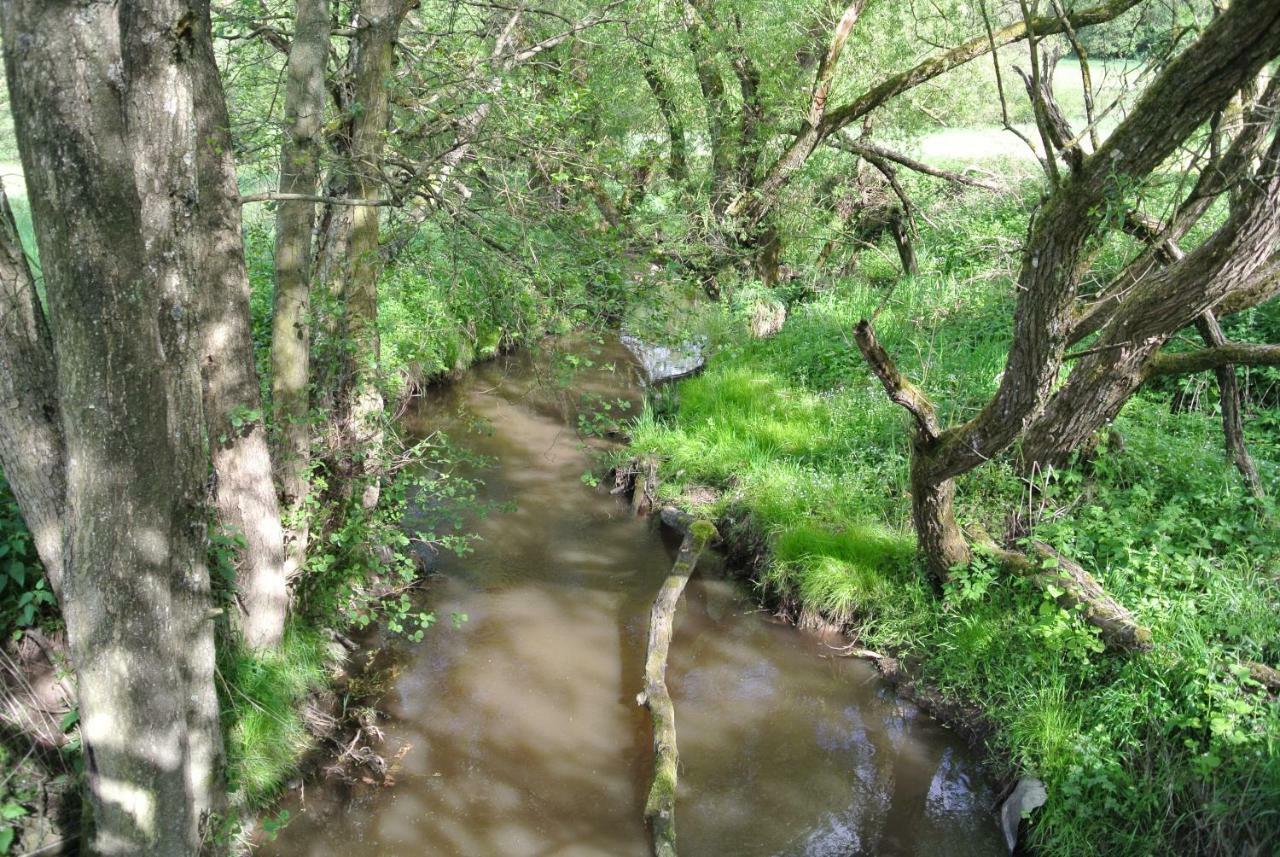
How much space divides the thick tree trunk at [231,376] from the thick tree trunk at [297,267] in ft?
0.97

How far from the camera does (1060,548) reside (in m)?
5.61

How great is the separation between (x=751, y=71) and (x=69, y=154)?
8200mm

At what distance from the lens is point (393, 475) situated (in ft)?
21.1

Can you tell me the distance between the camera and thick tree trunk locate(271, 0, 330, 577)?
4.68m

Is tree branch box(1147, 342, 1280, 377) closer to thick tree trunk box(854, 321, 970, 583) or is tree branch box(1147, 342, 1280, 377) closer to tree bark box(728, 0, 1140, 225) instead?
thick tree trunk box(854, 321, 970, 583)

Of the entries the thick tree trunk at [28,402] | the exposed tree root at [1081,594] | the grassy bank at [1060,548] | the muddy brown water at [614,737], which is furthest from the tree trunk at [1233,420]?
the thick tree trunk at [28,402]

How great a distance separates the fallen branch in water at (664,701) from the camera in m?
4.50

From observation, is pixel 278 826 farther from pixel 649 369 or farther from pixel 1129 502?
pixel 649 369

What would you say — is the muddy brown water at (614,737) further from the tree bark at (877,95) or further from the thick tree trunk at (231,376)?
the tree bark at (877,95)

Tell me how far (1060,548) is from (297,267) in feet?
16.0

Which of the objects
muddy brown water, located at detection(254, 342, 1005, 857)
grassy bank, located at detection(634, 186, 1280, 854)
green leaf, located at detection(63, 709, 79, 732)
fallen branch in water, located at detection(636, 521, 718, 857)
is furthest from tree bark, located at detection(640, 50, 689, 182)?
green leaf, located at detection(63, 709, 79, 732)

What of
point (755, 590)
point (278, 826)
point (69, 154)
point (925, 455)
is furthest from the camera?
point (755, 590)

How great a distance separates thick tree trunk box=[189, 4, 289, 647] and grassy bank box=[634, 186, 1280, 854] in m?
3.60

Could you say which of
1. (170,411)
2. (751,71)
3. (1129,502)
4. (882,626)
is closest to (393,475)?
(170,411)
